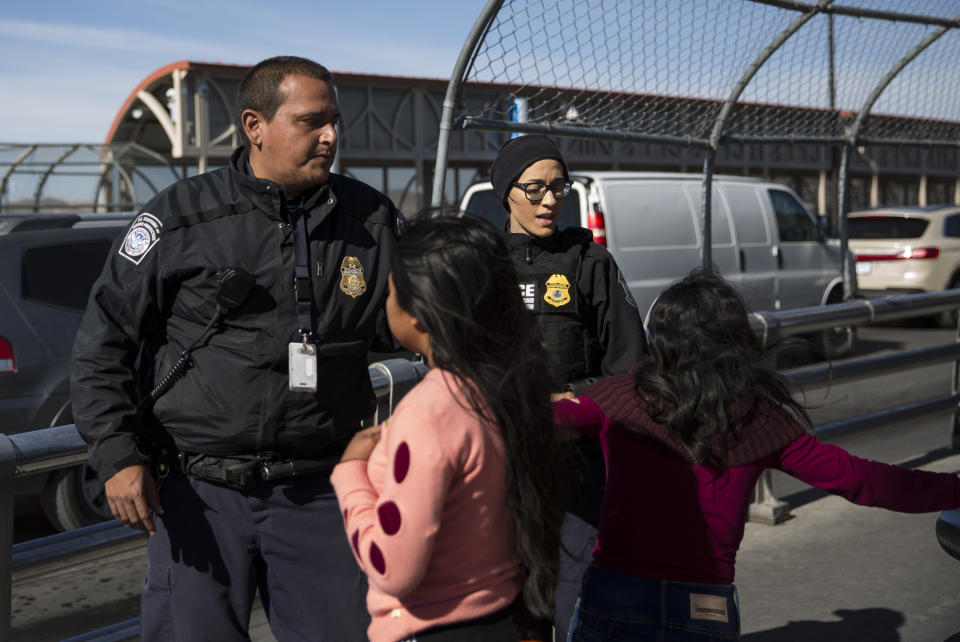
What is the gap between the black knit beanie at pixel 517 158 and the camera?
319cm

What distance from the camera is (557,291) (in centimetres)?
310

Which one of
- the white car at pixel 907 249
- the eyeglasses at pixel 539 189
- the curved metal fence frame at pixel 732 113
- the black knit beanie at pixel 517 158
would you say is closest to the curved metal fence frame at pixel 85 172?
the white car at pixel 907 249

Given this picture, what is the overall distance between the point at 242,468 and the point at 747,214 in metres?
9.40

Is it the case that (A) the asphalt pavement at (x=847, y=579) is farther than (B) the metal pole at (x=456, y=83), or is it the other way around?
(B) the metal pole at (x=456, y=83)

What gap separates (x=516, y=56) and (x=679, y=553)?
272 centimetres

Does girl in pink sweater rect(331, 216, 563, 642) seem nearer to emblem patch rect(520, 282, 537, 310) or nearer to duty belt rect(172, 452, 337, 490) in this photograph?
duty belt rect(172, 452, 337, 490)

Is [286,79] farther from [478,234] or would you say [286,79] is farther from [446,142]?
[446,142]

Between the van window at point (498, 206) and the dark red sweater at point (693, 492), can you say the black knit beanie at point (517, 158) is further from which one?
the van window at point (498, 206)

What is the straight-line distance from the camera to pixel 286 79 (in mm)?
2555

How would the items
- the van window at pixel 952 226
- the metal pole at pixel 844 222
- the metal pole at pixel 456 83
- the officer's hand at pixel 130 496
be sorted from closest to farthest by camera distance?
the officer's hand at pixel 130 496 → the metal pole at pixel 456 83 → the metal pole at pixel 844 222 → the van window at pixel 952 226

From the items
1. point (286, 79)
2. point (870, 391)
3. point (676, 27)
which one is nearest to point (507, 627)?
point (286, 79)

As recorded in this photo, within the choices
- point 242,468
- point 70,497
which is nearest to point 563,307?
point 242,468

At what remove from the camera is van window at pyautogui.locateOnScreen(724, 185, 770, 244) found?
1099 centimetres

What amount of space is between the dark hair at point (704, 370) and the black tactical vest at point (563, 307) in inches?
28.7
